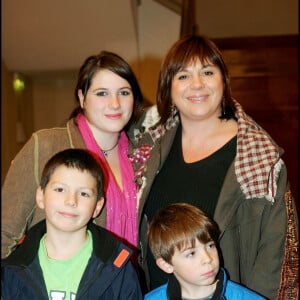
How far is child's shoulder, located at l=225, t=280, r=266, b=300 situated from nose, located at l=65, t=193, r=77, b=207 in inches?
19.8

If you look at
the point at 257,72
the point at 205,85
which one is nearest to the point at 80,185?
the point at 205,85

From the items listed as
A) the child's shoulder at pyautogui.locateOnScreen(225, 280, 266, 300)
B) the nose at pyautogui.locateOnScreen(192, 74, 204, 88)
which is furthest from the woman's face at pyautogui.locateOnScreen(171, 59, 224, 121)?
the child's shoulder at pyautogui.locateOnScreen(225, 280, 266, 300)

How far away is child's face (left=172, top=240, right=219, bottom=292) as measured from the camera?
1.17 meters

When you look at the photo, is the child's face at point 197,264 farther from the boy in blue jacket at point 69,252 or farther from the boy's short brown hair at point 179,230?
the boy in blue jacket at point 69,252

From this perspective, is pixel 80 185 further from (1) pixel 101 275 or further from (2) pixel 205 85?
(2) pixel 205 85

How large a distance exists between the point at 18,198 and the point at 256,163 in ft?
2.36

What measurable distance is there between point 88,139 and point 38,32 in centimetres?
Result: 54

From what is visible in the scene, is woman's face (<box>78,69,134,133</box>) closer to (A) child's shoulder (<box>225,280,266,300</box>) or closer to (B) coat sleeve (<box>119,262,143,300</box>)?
(B) coat sleeve (<box>119,262,143,300</box>)


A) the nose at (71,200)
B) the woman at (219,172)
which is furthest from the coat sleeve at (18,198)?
the woman at (219,172)

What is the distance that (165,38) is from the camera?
2.97 metres

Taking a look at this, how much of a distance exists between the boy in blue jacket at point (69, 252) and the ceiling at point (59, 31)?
369 mm

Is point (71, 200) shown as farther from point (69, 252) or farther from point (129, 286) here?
point (129, 286)

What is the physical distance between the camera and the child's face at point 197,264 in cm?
117

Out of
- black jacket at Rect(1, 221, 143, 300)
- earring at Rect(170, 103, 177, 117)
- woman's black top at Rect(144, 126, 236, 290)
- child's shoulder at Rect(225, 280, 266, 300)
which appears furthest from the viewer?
earring at Rect(170, 103, 177, 117)
